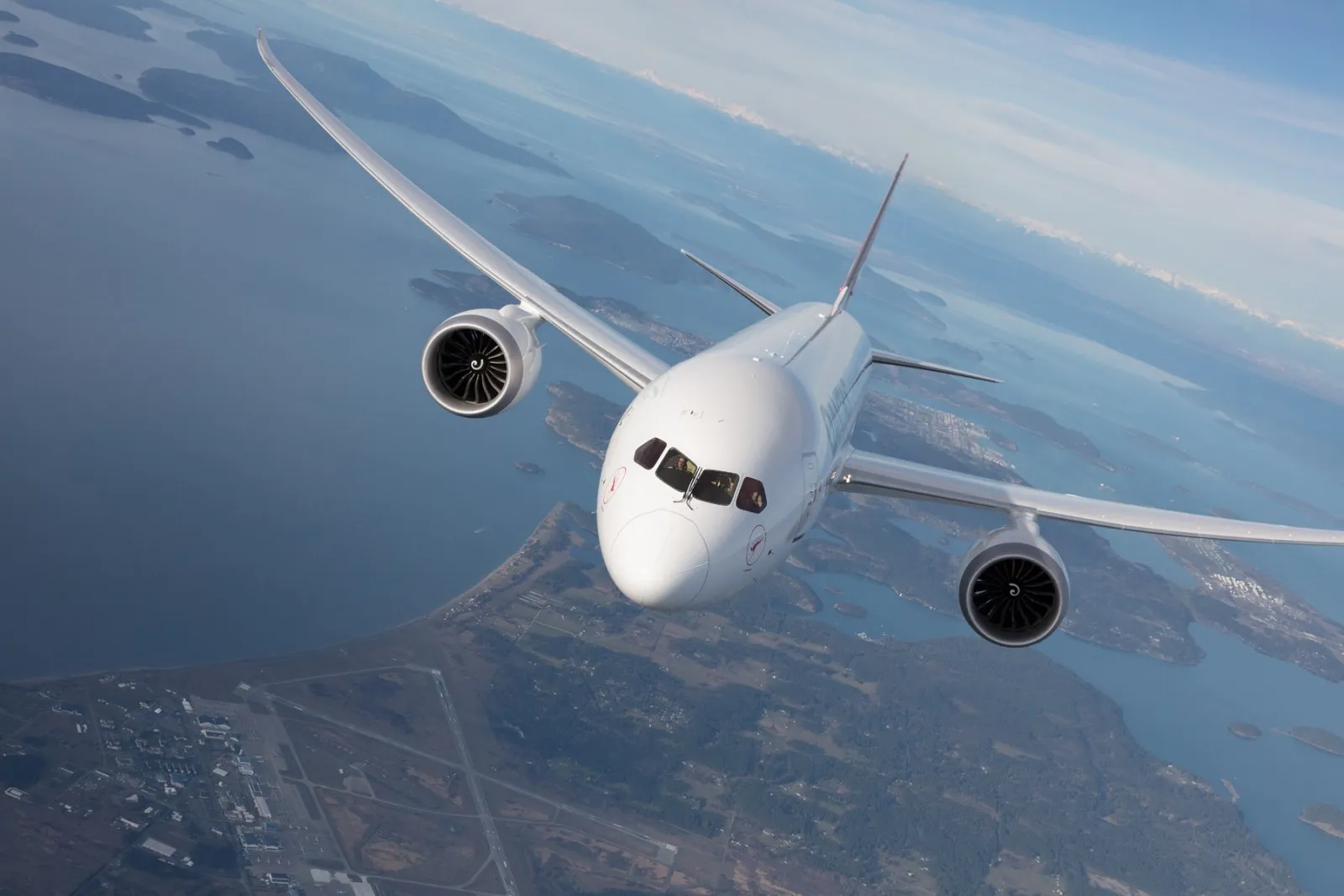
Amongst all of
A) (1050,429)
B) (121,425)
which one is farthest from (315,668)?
(1050,429)

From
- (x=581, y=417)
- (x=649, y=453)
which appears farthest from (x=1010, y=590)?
(x=581, y=417)

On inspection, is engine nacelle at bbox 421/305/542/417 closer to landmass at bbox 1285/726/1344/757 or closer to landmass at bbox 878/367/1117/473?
landmass at bbox 1285/726/1344/757

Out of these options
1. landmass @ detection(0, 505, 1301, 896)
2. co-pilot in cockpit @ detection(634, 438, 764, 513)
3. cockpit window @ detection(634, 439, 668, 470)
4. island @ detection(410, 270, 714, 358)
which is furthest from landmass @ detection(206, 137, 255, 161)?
co-pilot in cockpit @ detection(634, 438, 764, 513)

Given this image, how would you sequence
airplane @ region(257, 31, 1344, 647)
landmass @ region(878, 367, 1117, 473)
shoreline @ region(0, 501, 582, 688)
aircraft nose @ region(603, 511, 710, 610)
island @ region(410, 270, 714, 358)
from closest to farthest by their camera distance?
aircraft nose @ region(603, 511, 710, 610)
airplane @ region(257, 31, 1344, 647)
shoreline @ region(0, 501, 582, 688)
island @ region(410, 270, 714, 358)
landmass @ region(878, 367, 1117, 473)

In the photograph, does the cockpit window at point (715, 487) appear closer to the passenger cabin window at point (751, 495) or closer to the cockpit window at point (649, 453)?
the passenger cabin window at point (751, 495)

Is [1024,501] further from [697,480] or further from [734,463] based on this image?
[697,480]

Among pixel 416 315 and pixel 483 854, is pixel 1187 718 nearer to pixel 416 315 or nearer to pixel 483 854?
pixel 483 854
